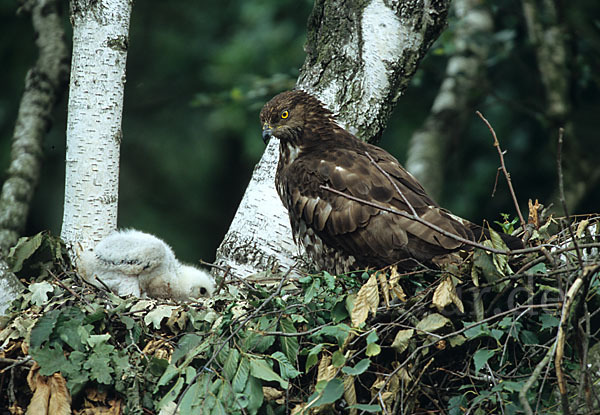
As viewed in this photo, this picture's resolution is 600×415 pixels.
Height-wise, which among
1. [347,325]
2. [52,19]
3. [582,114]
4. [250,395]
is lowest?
[250,395]

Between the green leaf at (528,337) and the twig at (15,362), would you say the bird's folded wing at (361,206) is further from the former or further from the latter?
Answer: the twig at (15,362)

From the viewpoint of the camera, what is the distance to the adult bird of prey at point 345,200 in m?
3.55

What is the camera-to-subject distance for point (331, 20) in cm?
443

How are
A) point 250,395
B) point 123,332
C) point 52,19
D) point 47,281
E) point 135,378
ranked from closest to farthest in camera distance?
point 250,395 → point 135,378 → point 123,332 → point 47,281 → point 52,19

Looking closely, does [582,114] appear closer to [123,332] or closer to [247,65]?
[247,65]

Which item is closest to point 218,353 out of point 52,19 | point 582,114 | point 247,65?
point 52,19

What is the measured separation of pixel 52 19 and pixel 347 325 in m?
3.13

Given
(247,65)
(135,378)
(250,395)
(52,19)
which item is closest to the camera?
(250,395)

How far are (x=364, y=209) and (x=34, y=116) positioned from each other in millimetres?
2272

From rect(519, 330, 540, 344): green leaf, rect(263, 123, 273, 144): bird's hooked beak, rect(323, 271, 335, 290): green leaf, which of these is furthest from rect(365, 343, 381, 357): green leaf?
rect(263, 123, 273, 144): bird's hooked beak

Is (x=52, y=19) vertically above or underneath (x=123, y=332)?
above

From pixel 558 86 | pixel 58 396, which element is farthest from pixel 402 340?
pixel 558 86

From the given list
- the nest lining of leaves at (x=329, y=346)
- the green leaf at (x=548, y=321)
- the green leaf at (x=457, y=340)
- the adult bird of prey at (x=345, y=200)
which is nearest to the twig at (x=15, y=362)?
the nest lining of leaves at (x=329, y=346)

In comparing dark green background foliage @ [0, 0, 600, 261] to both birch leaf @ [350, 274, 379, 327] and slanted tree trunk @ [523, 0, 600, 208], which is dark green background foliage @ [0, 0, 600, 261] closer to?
slanted tree trunk @ [523, 0, 600, 208]
